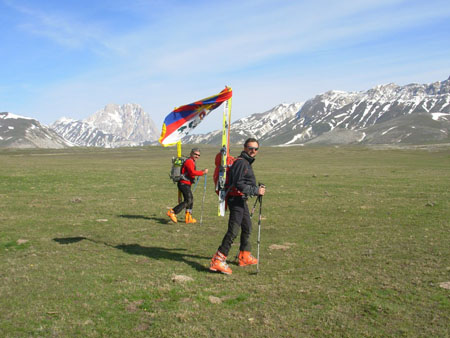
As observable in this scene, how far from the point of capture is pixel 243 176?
10477 mm

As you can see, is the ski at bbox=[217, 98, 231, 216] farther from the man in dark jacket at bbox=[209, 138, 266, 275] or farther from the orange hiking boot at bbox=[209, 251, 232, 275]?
the orange hiking boot at bbox=[209, 251, 232, 275]

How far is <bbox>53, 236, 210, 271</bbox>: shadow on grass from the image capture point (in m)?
12.0

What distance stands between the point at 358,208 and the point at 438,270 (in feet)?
36.5

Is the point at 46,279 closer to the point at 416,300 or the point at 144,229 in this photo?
the point at 144,229

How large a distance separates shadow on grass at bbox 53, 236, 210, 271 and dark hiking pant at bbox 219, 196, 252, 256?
3.48 feet

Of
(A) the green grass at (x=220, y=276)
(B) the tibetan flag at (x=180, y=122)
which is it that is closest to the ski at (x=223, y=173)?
(A) the green grass at (x=220, y=276)

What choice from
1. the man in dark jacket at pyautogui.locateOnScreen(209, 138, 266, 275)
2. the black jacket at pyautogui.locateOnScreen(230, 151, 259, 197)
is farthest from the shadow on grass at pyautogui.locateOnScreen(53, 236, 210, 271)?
the black jacket at pyautogui.locateOnScreen(230, 151, 259, 197)

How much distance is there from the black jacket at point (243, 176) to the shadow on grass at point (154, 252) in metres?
2.64

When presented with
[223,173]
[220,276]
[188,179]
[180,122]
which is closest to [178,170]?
[188,179]

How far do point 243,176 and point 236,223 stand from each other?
1377 mm

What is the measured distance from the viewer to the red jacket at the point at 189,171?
17.0 meters

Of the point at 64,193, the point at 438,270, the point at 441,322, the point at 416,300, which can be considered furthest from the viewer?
the point at 64,193

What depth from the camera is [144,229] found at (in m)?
16.8

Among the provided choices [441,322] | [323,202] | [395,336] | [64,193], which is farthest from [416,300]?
[64,193]
